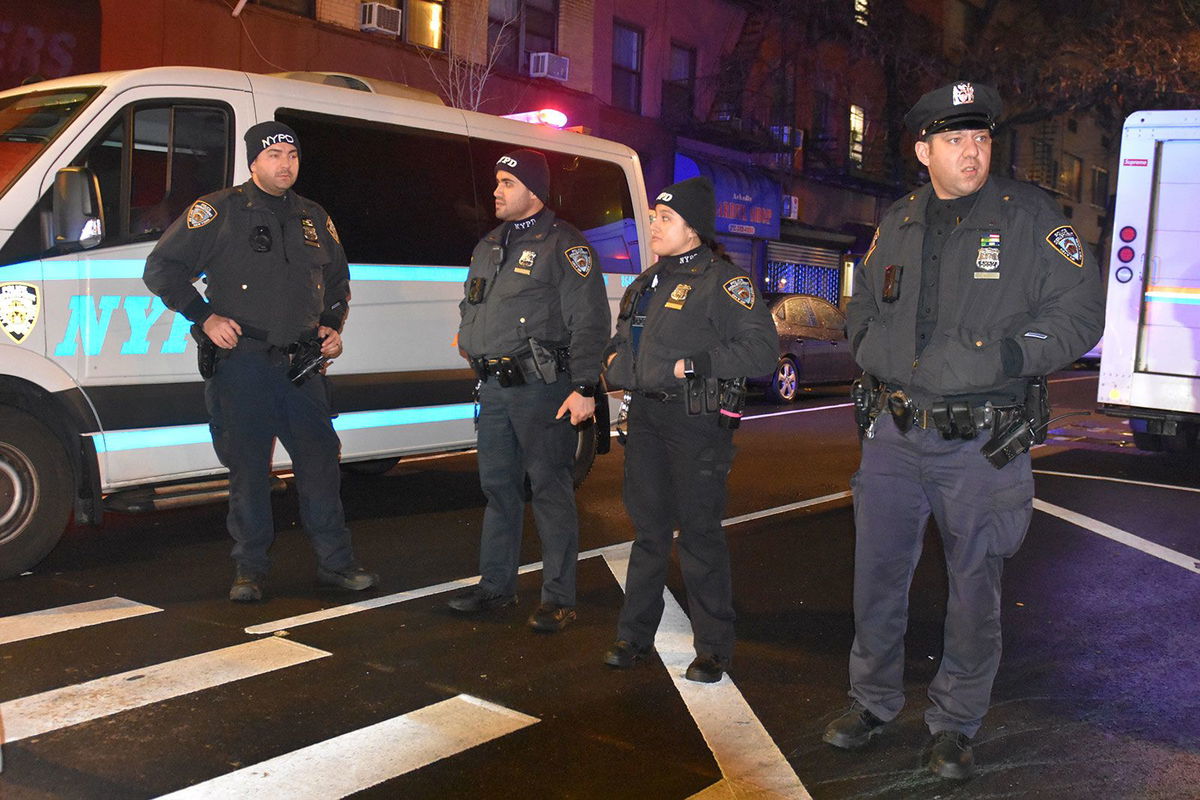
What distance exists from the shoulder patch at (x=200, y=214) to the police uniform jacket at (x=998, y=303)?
10.9 ft

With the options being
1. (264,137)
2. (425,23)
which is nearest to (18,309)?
(264,137)

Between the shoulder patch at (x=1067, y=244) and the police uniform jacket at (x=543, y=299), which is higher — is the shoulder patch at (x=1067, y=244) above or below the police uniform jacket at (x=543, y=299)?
above

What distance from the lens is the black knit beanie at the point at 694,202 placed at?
4863mm

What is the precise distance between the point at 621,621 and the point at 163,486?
3.33 metres

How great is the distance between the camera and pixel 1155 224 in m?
10.3

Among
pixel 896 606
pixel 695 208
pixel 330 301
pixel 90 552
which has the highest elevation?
pixel 695 208

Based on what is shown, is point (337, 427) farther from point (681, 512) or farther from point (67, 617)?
point (681, 512)

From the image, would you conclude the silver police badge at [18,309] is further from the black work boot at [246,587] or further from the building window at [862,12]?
the building window at [862,12]

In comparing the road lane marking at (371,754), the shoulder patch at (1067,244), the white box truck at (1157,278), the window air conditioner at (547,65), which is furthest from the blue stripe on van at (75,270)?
the window air conditioner at (547,65)

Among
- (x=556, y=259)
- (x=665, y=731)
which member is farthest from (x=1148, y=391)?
(x=665, y=731)

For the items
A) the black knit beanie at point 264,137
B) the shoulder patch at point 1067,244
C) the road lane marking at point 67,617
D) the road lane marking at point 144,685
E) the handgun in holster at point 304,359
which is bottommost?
the road lane marking at point 67,617

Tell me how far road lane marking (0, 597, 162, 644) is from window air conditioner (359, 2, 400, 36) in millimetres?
14220

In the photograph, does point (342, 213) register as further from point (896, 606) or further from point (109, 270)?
point (896, 606)

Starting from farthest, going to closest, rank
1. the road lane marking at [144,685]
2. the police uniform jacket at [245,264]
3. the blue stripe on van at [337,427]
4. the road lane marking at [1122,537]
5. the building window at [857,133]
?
the building window at [857,133] < the road lane marking at [1122,537] < the blue stripe on van at [337,427] < the police uniform jacket at [245,264] < the road lane marking at [144,685]
